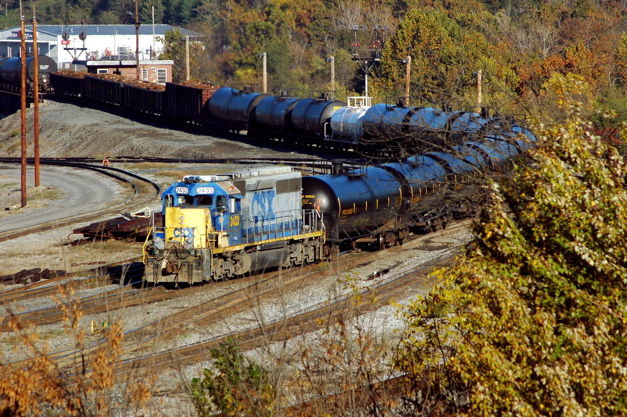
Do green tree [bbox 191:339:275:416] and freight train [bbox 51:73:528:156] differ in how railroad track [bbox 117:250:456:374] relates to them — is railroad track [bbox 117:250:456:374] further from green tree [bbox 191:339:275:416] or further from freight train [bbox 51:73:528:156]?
freight train [bbox 51:73:528:156]

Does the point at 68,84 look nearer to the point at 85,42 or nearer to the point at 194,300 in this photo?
the point at 85,42

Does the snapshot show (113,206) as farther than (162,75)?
No

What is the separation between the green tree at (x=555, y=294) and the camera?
8.05 m

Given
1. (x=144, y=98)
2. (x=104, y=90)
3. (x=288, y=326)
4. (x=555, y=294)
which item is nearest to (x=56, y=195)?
(x=288, y=326)

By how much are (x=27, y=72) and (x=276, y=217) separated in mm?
54539

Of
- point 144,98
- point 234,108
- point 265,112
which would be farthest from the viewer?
point 144,98

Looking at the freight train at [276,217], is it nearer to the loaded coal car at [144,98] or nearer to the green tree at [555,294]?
the green tree at [555,294]

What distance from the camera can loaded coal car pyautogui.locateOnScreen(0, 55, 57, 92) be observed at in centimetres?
7000

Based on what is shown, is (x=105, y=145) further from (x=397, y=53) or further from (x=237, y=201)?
(x=237, y=201)

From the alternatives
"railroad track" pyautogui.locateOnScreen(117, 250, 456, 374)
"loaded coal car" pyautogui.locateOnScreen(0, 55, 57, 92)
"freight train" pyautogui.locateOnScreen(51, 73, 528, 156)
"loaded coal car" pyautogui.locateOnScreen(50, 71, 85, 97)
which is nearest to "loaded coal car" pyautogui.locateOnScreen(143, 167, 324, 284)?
"railroad track" pyautogui.locateOnScreen(117, 250, 456, 374)

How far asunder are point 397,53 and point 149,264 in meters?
61.8

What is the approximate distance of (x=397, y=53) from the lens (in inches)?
3081

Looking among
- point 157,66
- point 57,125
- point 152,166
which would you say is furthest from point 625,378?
point 157,66

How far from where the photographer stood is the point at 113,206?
116 feet
